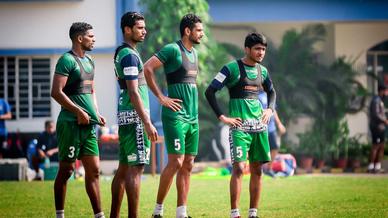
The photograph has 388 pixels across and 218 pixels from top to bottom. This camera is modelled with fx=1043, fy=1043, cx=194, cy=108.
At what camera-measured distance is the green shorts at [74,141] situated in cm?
1138

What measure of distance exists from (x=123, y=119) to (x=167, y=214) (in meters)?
2.52

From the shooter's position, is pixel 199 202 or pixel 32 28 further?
pixel 32 28

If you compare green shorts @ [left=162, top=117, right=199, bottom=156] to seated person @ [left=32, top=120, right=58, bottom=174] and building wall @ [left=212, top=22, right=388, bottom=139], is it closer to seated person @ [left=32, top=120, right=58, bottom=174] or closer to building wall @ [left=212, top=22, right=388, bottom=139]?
seated person @ [left=32, top=120, right=58, bottom=174]

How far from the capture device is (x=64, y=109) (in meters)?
11.4

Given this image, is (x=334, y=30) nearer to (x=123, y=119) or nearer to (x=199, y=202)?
(x=199, y=202)

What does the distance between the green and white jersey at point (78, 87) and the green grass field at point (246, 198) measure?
236 centimetres

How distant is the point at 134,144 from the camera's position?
36.3 feet

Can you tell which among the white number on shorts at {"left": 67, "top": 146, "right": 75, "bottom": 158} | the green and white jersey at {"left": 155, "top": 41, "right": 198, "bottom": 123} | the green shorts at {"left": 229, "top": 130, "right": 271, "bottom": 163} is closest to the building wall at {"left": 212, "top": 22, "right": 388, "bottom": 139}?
the green shorts at {"left": 229, "top": 130, "right": 271, "bottom": 163}

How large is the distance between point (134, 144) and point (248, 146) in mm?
1793

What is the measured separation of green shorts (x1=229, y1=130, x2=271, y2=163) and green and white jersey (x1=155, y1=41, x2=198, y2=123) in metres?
0.58

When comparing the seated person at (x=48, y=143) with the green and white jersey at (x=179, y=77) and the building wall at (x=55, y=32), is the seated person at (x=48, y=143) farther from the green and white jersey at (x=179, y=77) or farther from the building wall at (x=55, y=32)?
the green and white jersey at (x=179, y=77)

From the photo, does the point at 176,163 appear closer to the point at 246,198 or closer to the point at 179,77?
the point at 179,77

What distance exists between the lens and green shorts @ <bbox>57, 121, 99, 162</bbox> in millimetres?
11383

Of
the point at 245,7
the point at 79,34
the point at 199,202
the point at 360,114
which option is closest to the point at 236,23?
the point at 245,7
